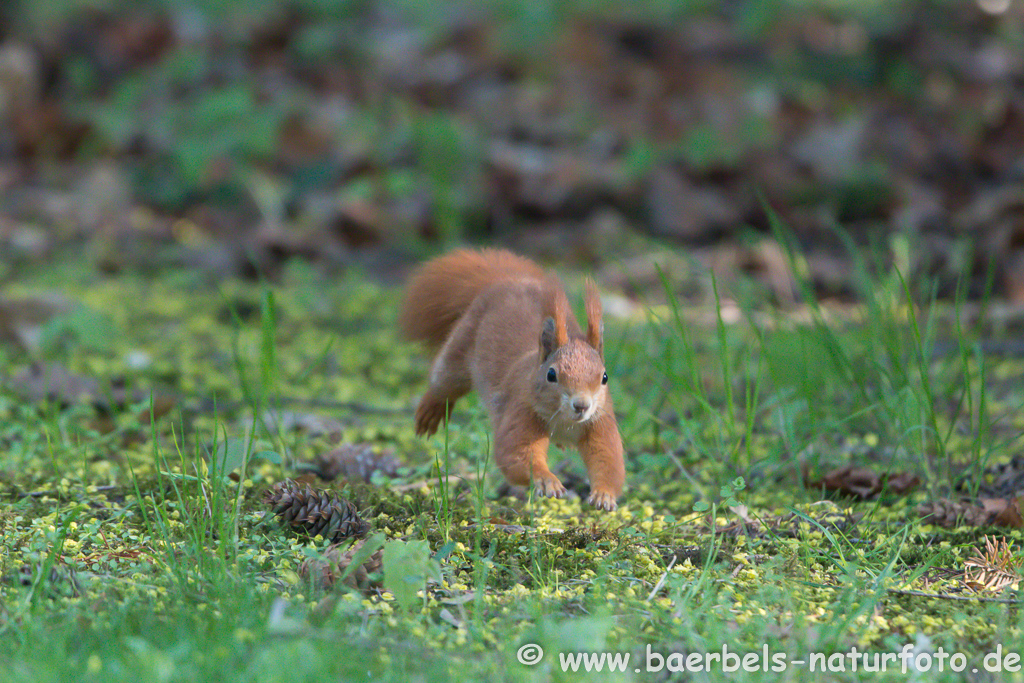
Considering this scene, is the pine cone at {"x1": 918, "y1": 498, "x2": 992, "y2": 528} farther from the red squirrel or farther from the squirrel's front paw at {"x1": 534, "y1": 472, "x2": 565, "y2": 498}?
the squirrel's front paw at {"x1": 534, "y1": 472, "x2": 565, "y2": 498}

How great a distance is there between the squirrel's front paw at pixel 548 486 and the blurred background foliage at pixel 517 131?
2679mm

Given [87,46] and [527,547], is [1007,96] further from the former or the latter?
[87,46]

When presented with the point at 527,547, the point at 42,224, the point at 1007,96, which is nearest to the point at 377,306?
the point at 42,224

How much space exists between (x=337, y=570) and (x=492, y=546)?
12.6 inches

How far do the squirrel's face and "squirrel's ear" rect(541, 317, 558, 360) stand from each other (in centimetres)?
2

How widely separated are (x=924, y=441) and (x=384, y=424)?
5.19ft

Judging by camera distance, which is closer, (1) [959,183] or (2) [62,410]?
(2) [62,410]

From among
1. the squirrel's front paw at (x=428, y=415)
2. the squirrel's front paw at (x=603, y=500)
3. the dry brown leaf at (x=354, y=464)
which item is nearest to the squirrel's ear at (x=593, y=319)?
the squirrel's front paw at (x=603, y=500)

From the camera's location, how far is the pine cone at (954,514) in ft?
7.74

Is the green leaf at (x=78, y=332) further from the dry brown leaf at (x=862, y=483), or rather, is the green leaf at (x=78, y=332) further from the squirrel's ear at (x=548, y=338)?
the dry brown leaf at (x=862, y=483)

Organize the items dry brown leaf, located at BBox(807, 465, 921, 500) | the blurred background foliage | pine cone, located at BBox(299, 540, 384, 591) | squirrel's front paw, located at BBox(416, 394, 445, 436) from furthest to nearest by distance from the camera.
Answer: the blurred background foliage, dry brown leaf, located at BBox(807, 465, 921, 500), squirrel's front paw, located at BBox(416, 394, 445, 436), pine cone, located at BBox(299, 540, 384, 591)

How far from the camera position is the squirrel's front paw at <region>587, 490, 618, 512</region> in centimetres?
206

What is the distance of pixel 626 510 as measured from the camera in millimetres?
2469

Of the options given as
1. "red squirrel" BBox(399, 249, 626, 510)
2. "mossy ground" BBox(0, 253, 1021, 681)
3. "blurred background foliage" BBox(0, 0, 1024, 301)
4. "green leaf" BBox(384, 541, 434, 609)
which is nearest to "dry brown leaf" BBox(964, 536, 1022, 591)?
"mossy ground" BBox(0, 253, 1021, 681)
